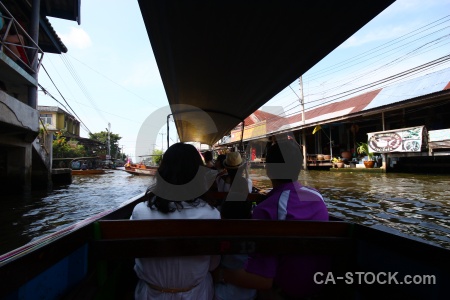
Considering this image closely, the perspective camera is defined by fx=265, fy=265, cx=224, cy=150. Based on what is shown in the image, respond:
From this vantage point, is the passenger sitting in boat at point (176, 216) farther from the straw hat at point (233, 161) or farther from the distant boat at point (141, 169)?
the distant boat at point (141, 169)

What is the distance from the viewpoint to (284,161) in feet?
4.91

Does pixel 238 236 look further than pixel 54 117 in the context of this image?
No

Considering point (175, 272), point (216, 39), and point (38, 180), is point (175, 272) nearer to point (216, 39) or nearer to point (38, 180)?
point (216, 39)

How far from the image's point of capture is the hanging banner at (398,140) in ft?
36.2

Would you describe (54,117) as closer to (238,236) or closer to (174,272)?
(174,272)

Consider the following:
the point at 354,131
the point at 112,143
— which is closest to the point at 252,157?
the point at 354,131

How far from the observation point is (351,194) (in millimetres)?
7820

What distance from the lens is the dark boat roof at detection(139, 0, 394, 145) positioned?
1967mm

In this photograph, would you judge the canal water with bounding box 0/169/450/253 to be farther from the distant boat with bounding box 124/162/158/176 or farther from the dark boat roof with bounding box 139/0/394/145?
the distant boat with bounding box 124/162/158/176

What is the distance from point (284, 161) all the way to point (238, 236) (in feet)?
1.60

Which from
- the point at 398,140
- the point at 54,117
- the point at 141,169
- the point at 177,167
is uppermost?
the point at 54,117

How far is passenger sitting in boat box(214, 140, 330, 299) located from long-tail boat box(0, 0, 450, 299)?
0.27 ft

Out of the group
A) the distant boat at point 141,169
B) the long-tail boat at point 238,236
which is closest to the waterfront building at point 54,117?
the distant boat at point 141,169

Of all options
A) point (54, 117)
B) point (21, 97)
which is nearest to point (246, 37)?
point (21, 97)
